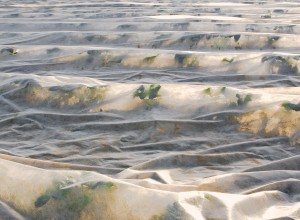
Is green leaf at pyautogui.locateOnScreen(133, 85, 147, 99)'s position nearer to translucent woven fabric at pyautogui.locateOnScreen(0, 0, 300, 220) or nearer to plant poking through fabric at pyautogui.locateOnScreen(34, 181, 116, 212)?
translucent woven fabric at pyautogui.locateOnScreen(0, 0, 300, 220)

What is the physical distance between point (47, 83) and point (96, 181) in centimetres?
161

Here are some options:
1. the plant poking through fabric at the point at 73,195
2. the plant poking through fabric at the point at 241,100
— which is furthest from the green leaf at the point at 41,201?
the plant poking through fabric at the point at 241,100

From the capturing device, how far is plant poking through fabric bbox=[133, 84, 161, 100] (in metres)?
2.86

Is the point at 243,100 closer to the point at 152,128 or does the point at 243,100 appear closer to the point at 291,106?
the point at 291,106

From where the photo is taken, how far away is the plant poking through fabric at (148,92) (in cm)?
286

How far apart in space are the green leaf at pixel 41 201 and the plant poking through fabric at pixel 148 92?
4.40 feet

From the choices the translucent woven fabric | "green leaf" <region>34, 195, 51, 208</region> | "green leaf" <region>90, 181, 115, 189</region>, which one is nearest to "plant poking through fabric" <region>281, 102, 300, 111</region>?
the translucent woven fabric

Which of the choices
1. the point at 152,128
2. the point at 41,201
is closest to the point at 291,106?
the point at 152,128

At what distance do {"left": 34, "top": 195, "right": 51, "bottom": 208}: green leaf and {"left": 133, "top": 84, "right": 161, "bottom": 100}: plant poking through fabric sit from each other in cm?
134

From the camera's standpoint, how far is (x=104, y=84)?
309cm

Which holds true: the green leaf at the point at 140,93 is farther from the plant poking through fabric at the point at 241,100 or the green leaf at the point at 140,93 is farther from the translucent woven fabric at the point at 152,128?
the plant poking through fabric at the point at 241,100

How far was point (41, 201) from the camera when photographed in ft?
5.15

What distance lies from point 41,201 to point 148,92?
138cm

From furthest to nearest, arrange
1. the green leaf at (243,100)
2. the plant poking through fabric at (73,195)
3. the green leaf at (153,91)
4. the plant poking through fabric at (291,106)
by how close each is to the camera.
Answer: the green leaf at (153,91) → the green leaf at (243,100) → the plant poking through fabric at (291,106) → the plant poking through fabric at (73,195)
